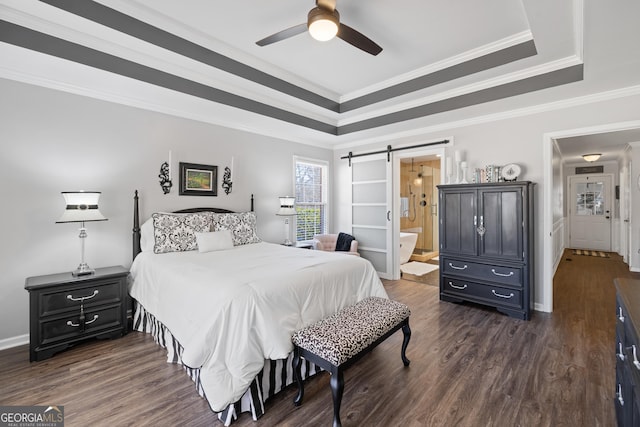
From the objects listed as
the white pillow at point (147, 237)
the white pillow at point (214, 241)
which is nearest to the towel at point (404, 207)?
the white pillow at point (214, 241)

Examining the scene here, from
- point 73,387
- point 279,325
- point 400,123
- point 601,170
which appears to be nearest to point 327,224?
point 400,123

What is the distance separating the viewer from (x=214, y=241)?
3.53 meters

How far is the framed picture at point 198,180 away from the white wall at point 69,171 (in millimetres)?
85

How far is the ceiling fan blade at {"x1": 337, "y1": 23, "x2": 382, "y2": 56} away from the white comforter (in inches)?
74.6

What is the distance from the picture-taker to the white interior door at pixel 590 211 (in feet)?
25.0

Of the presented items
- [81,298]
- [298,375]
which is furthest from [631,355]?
[81,298]

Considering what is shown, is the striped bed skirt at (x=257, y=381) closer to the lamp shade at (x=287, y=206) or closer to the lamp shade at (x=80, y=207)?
the lamp shade at (x=80, y=207)

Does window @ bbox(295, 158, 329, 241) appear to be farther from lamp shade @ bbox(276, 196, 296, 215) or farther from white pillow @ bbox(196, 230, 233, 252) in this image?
white pillow @ bbox(196, 230, 233, 252)

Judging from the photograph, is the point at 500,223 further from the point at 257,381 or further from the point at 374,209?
the point at 257,381

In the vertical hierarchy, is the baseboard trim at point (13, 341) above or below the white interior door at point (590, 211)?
below

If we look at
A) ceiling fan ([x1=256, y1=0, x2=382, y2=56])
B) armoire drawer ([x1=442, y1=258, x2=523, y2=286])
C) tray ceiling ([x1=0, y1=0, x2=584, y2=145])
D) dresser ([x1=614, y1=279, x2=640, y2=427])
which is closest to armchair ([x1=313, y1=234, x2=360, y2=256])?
armoire drawer ([x1=442, y1=258, x2=523, y2=286])

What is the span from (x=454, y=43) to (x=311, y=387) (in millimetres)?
3497

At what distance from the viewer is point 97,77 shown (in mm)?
2814

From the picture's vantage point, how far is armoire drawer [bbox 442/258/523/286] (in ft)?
11.4
